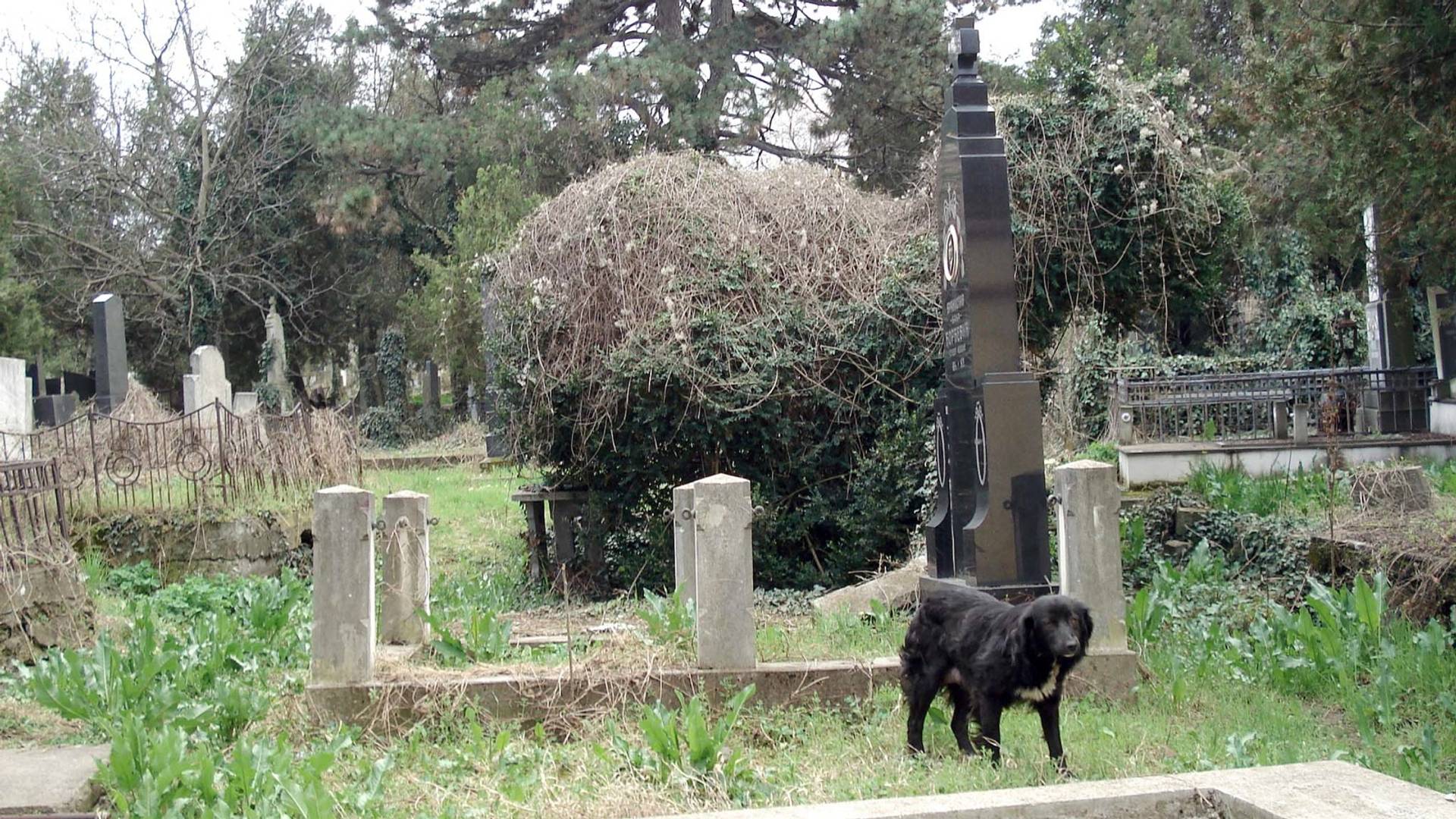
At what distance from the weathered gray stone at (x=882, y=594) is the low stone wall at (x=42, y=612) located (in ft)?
17.6

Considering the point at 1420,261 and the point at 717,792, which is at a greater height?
the point at 1420,261

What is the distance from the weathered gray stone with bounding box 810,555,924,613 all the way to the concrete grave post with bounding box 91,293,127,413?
14.8m

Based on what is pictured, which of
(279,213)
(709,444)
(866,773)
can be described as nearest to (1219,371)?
(709,444)

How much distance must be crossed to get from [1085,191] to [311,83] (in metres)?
30.7

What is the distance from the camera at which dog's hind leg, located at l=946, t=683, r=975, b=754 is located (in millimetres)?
5762

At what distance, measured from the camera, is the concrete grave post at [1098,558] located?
7188mm

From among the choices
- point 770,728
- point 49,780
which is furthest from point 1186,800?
point 49,780

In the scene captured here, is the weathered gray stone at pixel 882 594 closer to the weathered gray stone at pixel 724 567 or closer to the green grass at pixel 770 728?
the green grass at pixel 770 728

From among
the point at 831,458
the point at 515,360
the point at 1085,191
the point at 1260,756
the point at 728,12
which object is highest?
the point at 728,12

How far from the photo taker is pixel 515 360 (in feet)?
42.1

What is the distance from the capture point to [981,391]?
823 cm

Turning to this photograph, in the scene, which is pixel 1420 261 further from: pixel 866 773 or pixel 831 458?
pixel 866 773

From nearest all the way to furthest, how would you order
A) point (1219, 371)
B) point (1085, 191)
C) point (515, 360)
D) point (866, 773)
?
point (866, 773) → point (1085, 191) → point (515, 360) → point (1219, 371)

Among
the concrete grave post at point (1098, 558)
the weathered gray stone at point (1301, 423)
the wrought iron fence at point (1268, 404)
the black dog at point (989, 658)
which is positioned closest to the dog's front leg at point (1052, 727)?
the black dog at point (989, 658)
